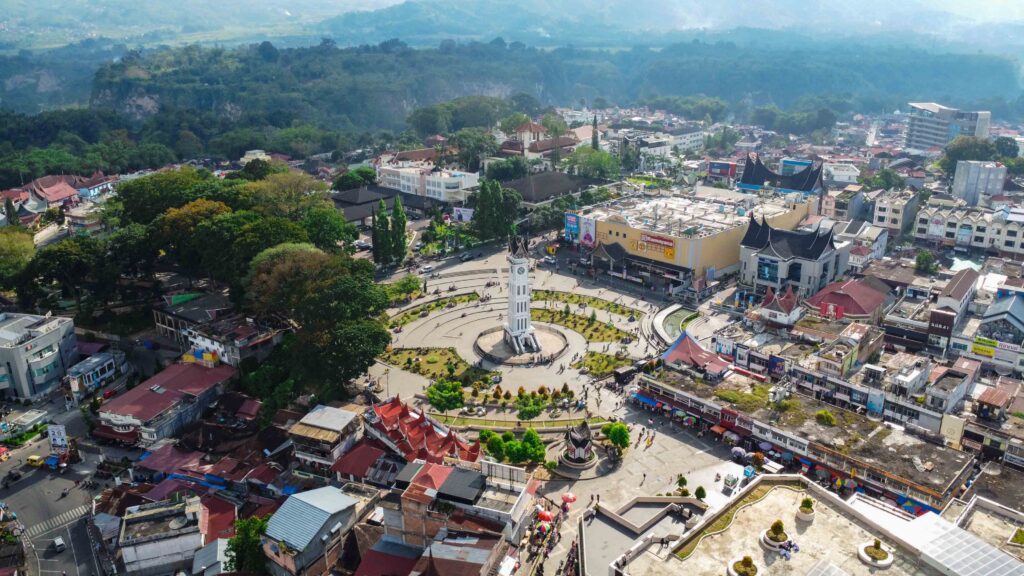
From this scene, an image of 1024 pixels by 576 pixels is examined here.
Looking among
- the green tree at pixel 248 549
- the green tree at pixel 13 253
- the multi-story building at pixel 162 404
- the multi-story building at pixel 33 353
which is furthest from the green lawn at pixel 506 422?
the green tree at pixel 13 253

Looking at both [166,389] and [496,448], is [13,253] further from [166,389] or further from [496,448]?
[496,448]

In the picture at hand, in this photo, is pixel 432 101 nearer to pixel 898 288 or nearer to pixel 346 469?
pixel 898 288

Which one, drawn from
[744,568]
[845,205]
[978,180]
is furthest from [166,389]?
[978,180]

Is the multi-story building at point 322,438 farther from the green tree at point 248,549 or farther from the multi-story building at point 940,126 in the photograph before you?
the multi-story building at point 940,126

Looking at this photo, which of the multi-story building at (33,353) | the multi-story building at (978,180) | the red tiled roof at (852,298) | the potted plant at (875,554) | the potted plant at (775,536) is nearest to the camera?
the potted plant at (875,554)

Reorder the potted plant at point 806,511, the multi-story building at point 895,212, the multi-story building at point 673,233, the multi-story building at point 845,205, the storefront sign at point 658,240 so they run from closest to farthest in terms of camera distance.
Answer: the potted plant at point 806,511
the multi-story building at point 673,233
the storefront sign at point 658,240
the multi-story building at point 895,212
the multi-story building at point 845,205

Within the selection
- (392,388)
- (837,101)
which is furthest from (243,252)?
(837,101)

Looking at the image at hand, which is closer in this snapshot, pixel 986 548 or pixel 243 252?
pixel 986 548

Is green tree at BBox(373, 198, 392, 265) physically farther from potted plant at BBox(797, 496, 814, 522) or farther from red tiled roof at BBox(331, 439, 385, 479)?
potted plant at BBox(797, 496, 814, 522)
